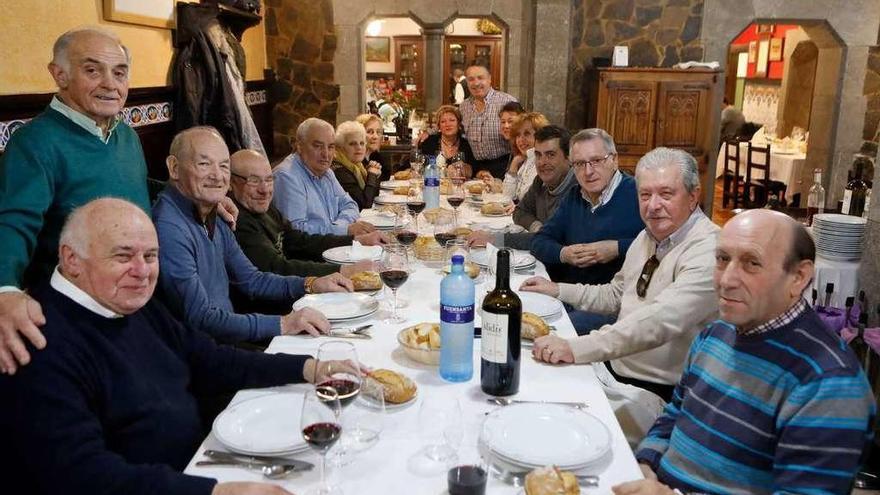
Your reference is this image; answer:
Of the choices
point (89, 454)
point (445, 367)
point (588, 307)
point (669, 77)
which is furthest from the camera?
point (669, 77)

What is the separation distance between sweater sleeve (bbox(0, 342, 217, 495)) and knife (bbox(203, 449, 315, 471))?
0.10 meters

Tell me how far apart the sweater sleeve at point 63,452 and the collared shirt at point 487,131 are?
4871 mm

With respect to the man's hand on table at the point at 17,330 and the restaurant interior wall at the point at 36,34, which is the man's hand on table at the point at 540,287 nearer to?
the man's hand on table at the point at 17,330

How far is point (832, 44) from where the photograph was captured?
7.14m

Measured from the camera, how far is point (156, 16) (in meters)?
4.49

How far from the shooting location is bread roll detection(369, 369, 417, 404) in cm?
149

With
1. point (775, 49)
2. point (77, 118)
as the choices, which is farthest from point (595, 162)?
point (775, 49)

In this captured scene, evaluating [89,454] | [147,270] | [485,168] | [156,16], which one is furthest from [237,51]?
[89,454]

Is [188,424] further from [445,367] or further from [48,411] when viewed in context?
[445,367]

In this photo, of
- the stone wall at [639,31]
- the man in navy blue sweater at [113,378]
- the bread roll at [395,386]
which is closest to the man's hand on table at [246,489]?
the man in navy blue sweater at [113,378]

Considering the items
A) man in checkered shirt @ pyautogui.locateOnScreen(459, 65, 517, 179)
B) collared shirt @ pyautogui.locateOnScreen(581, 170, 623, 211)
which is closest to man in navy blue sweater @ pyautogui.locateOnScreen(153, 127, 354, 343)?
collared shirt @ pyautogui.locateOnScreen(581, 170, 623, 211)

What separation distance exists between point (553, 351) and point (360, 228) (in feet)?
5.72

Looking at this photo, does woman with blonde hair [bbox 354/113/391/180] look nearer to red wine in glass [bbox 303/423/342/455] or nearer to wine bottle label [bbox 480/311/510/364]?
wine bottle label [bbox 480/311/510/364]

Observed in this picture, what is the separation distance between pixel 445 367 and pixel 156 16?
12.7ft
